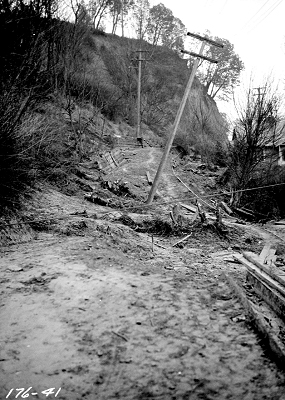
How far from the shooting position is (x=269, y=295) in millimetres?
3562

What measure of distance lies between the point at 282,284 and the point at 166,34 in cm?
4980

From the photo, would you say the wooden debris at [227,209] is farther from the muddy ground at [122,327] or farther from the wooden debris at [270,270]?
the wooden debris at [270,270]

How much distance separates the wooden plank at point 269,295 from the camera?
10.6 ft

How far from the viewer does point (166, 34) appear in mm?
43938

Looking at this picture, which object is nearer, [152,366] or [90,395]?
[90,395]

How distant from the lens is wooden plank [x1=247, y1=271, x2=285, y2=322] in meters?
3.22

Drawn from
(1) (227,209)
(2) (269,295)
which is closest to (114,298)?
(2) (269,295)

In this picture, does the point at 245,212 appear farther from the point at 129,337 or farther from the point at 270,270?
the point at 129,337

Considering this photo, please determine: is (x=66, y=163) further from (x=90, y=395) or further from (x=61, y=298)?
(x=90, y=395)

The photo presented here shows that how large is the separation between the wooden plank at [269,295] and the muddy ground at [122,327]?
402 mm

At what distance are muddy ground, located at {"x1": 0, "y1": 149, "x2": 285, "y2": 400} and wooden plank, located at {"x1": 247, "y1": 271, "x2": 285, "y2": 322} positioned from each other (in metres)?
0.40

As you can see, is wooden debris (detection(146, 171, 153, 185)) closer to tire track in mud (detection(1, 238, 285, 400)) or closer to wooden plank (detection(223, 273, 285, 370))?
tire track in mud (detection(1, 238, 285, 400))

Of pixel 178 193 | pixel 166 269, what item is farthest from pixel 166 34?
pixel 166 269

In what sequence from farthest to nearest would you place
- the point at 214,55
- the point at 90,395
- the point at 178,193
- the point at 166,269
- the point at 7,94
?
the point at 214,55 → the point at 178,193 → the point at 7,94 → the point at 166,269 → the point at 90,395
